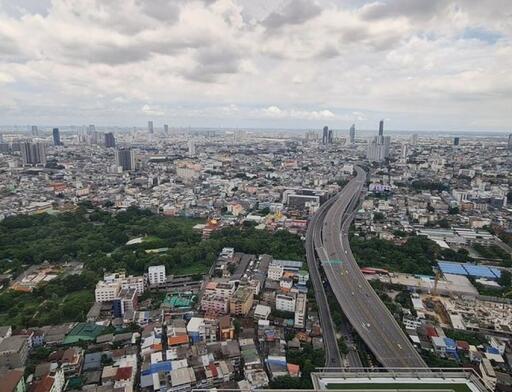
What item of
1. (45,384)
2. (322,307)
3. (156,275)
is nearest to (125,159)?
(156,275)

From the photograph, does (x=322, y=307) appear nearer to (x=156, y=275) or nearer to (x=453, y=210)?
(x=156, y=275)

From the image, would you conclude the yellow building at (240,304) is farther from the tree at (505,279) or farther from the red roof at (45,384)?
the tree at (505,279)

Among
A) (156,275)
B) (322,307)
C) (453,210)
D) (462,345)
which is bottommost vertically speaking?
(322,307)

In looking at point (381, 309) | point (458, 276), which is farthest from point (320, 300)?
point (458, 276)

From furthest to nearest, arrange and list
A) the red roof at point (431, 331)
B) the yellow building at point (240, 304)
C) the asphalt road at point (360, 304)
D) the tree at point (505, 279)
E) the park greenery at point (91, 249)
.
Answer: the tree at point (505, 279) < the park greenery at point (91, 249) < the yellow building at point (240, 304) < the red roof at point (431, 331) < the asphalt road at point (360, 304)

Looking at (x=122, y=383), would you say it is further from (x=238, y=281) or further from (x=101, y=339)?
(x=238, y=281)

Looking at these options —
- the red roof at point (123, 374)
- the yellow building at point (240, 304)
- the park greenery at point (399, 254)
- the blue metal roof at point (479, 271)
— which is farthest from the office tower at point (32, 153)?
the blue metal roof at point (479, 271)

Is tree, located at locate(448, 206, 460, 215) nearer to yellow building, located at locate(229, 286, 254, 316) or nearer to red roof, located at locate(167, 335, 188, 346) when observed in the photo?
yellow building, located at locate(229, 286, 254, 316)
